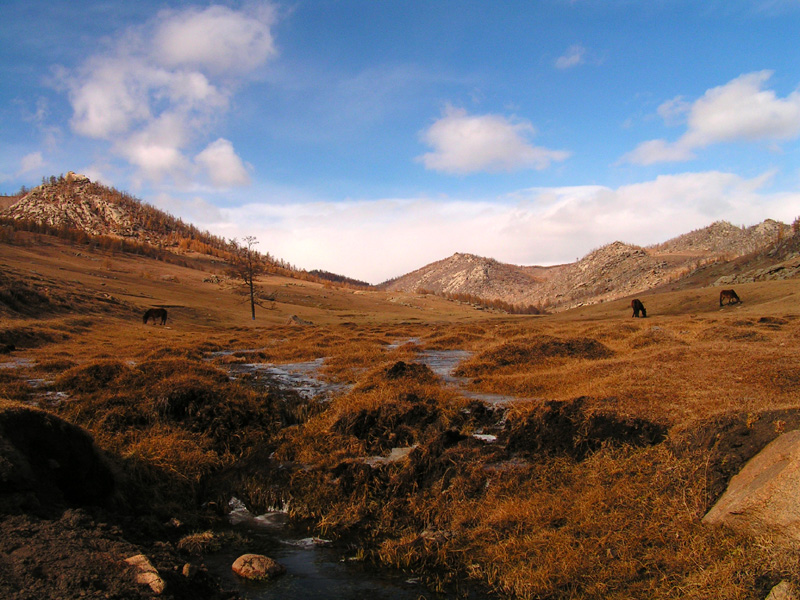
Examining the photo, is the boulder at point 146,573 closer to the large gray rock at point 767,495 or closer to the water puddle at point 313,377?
the large gray rock at point 767,495

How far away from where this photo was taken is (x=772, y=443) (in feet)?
23.0

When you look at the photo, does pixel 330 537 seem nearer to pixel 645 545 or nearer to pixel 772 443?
pixel 645 545

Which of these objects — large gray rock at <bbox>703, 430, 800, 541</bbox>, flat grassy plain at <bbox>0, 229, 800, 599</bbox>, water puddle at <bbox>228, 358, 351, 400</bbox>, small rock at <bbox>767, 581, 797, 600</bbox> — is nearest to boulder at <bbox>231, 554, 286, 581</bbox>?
flat grassy plain at <bbox>0, 229, 800, 599</bbox>

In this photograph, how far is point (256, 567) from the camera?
669cm

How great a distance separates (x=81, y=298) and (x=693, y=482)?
5094 cm

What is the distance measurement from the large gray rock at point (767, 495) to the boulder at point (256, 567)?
6528 millimetres

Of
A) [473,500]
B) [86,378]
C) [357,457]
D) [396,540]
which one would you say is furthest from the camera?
[86,378]

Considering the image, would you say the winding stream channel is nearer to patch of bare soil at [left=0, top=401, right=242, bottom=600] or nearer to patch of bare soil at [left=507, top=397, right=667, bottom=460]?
patch of bare soil at [left=0, top=401, right=242, bottom=600]

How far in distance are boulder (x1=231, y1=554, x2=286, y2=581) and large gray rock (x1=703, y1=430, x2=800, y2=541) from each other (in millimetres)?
6528

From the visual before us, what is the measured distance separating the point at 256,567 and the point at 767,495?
744cm

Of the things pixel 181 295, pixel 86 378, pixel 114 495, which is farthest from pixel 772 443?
pixel 181 295

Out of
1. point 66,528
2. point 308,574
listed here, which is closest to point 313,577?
point 308,574

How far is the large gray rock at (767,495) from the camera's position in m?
5.62

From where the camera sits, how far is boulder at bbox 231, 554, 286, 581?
6.60 meters
